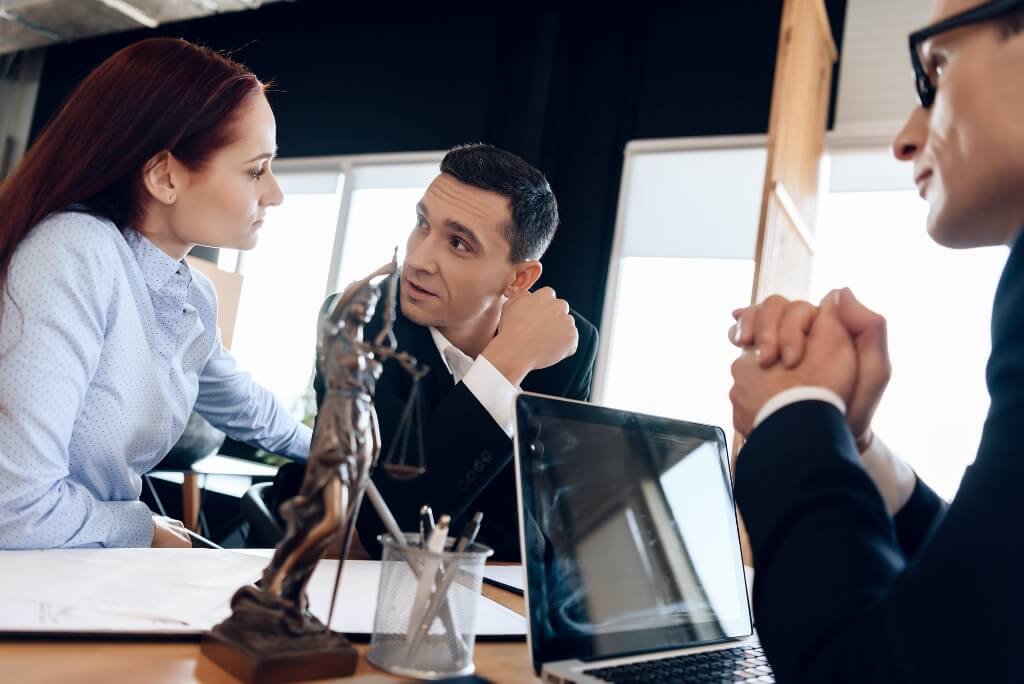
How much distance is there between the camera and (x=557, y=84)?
4250 mm

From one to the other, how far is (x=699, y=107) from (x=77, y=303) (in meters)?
3.52

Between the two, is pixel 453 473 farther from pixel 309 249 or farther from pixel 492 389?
pixel 309 249

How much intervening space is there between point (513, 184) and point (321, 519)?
134 cm

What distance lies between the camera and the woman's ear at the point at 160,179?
1.28 meters

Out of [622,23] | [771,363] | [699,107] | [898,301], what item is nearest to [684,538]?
[771,363]

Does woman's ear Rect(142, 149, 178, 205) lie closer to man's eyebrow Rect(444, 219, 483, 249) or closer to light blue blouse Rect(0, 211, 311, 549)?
light blue blouse Rect(0, 211, 311, 549)

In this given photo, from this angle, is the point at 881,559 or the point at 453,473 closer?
the point at 881,559

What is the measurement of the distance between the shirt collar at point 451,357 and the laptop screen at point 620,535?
77 cm

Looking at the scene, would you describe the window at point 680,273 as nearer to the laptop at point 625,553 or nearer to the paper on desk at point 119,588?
the laptop at point 625,553

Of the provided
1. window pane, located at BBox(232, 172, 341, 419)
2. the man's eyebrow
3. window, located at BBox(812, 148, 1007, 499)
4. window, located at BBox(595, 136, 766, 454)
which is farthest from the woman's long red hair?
window pane, located at BBox(232, 172, 341, 419)

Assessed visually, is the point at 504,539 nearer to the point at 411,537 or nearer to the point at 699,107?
the point at 411,537

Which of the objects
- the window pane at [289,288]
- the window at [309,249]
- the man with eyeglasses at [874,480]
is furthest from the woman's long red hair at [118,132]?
the window pane at [289,288]

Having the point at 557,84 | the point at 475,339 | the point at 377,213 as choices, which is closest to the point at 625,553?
the point at 475,339

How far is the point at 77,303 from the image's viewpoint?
110 centimetres
